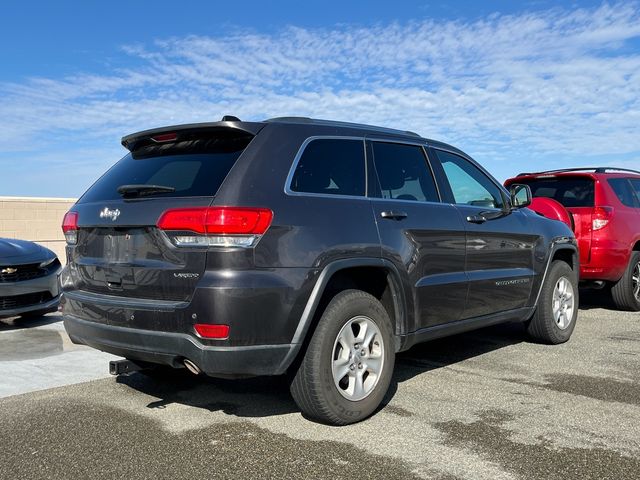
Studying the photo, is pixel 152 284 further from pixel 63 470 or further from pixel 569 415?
pixel 569 415

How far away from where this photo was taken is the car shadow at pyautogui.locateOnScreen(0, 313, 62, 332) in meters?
7.46

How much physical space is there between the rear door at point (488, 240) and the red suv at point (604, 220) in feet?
6.95

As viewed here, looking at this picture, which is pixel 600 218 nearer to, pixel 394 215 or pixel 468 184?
pixel 468 184

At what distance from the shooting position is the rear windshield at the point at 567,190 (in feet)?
25.8

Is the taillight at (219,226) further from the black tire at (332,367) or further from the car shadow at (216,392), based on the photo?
the car shadow at (216,392)

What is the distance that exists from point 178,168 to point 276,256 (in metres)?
0.89

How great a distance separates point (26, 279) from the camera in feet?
23.8

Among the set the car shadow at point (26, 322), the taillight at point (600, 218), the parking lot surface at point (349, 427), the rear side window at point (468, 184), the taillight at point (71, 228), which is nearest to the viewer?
the parking lot surface at point (349, 427)

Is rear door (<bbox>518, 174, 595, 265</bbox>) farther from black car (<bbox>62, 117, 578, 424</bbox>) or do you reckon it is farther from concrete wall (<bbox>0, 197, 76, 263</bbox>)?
concrete wall (<bbox>0, 197, 76, 263</bbox>)

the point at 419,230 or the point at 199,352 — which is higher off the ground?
the point at 419,230

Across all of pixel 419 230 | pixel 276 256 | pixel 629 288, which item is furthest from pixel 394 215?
pixel 629 288

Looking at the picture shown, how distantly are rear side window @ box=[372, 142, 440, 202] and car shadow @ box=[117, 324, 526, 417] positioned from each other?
144 cm

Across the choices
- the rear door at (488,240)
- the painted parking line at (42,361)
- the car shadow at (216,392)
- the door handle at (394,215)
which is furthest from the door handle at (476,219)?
the painted parking line at (42,361)

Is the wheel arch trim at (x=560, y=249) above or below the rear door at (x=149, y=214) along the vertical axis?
below
